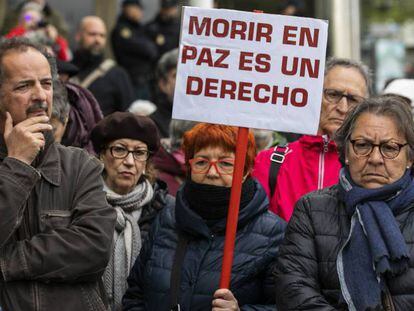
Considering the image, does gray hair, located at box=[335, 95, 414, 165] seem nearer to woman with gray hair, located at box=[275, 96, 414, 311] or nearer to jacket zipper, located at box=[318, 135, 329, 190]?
Result: woman with gray hair, located at box=[275, 96, 414, 311]

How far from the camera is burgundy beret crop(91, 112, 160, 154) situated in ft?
22.1

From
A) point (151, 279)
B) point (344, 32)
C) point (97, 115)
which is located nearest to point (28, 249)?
point (151, 279)

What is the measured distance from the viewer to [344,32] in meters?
14.6

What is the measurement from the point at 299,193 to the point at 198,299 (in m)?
1.04

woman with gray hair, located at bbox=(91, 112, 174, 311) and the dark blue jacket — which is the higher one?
woman with gray hair, located at bbox=(91, 112, 174, 311)

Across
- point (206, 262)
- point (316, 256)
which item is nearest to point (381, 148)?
point (316, 256)

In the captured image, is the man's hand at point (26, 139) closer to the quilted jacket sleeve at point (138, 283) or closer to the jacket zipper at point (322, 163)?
the quilted jacket sleeve at point (138, 283)

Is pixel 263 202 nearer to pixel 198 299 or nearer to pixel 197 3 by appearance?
pixel 198 299

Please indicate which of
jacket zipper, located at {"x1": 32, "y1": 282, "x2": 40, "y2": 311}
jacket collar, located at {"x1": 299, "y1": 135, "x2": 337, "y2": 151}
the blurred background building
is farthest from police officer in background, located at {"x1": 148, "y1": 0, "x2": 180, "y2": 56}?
jacket zipper, located at {"x1": 32, "y1": 282, "x2": 40, "y2": 311}

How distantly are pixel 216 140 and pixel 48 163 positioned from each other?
1.08 meters

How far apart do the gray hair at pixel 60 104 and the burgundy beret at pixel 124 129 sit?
23cm

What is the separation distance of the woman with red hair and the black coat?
7.24 m

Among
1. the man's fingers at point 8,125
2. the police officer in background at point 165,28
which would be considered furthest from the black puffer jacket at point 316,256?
the police officer in background at point 165,28

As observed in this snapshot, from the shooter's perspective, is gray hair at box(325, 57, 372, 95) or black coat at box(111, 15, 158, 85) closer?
gray hair at box(325, 57, 372, 95)
